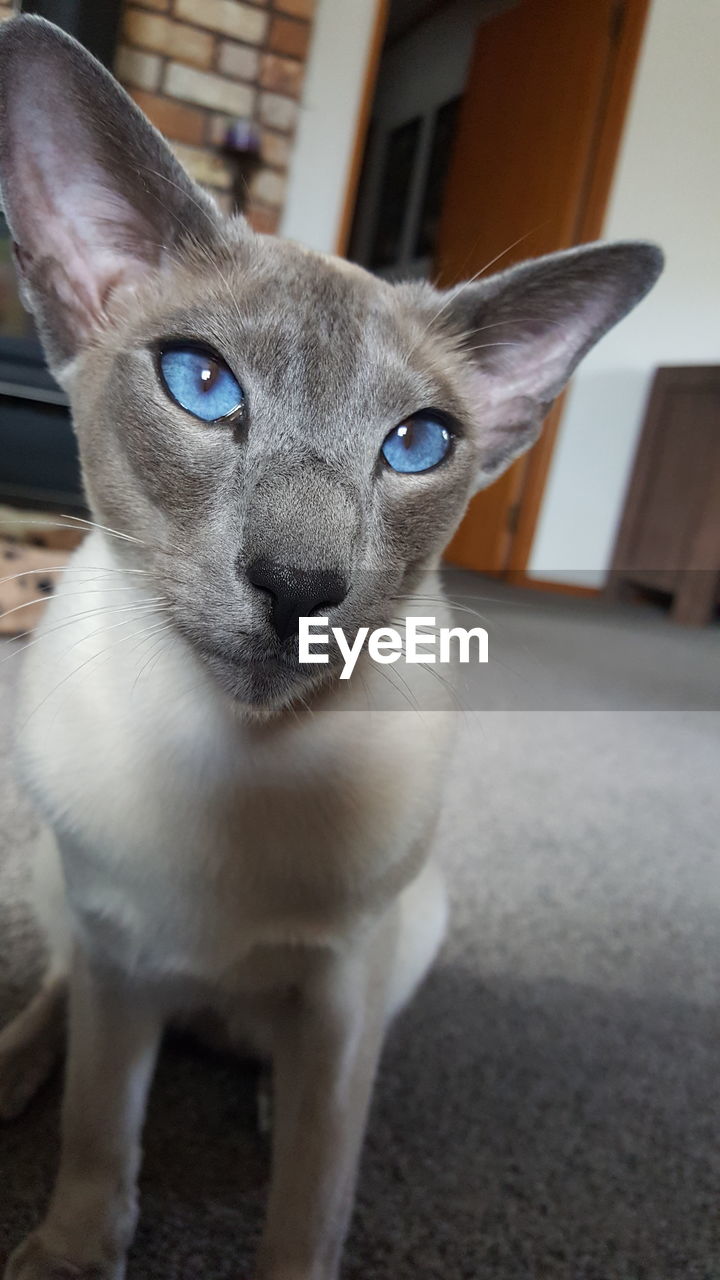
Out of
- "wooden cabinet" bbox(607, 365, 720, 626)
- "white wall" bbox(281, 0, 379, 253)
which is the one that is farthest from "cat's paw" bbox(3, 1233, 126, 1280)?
"white wall" bbox(281, 0, 379, 253)

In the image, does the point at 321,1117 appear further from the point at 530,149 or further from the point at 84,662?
the point at 530,149

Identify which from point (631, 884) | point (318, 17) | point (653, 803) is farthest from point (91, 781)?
point (318, 17)

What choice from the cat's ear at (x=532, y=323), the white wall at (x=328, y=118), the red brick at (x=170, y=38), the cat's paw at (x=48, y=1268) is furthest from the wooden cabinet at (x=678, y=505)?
the cat's paw at (x=48, y=1268)

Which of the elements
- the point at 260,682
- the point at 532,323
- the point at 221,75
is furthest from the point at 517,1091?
the point at 221,75

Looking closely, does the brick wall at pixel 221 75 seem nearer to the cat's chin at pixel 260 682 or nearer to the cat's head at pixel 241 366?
the cat's head at pixel 241 366

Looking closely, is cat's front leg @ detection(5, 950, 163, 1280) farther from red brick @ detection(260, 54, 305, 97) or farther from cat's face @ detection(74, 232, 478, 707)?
red brick @ detection(260, 54, 305, 97)

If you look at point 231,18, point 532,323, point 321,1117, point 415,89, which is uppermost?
point 415,89
